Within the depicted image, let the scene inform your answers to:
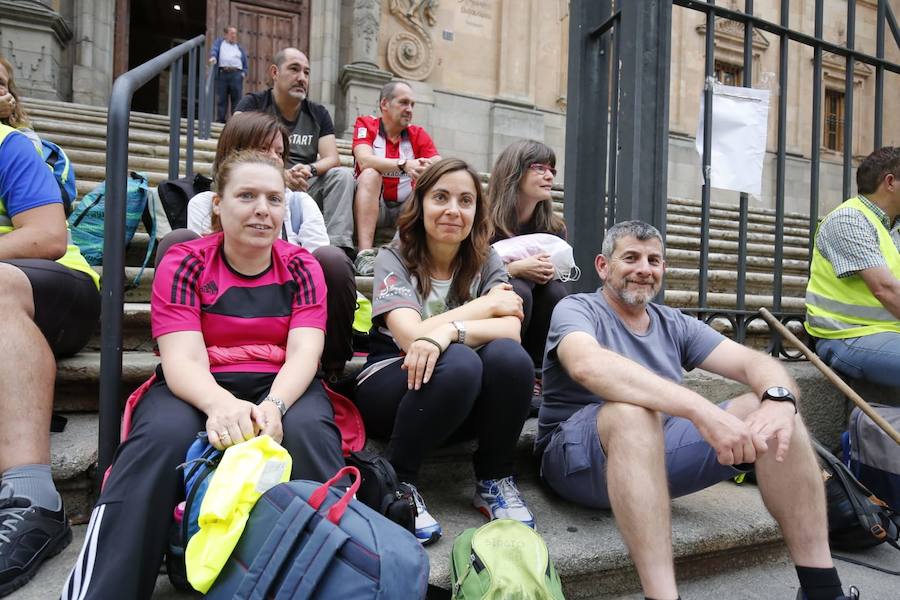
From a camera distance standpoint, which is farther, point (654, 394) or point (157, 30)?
point (157, 30)

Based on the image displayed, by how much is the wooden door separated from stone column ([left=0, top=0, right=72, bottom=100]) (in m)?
2.54

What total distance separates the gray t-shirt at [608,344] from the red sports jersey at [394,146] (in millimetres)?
2071

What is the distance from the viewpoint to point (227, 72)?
352 inches

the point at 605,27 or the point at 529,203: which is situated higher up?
the point at 605,27

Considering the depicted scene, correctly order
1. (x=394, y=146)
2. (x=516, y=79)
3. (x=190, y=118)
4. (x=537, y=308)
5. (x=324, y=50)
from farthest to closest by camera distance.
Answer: (x=516, y=79) < (x=324, y=50) < (x=190, y=118) < (x=394, y=146) < (x=537, y=308)

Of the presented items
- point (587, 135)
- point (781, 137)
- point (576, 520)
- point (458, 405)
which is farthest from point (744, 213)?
point (458, 405)

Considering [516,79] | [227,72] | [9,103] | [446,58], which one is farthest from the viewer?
[516,79]

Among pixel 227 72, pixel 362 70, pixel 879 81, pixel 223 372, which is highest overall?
pixel 362 70

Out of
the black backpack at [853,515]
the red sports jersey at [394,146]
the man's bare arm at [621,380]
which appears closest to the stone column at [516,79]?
the red sports jersey at [394,146]

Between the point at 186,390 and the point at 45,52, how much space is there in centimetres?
864

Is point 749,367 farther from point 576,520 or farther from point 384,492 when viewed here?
point 384,492

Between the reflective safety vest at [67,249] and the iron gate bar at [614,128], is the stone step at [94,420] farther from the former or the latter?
the iron gate bar at [614,128]

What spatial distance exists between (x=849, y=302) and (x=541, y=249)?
5.15 ft

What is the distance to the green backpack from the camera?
1.60 meters
